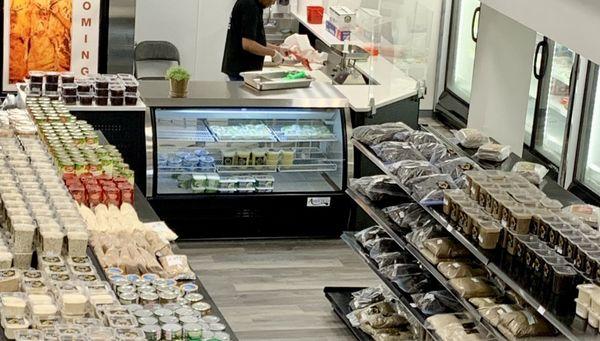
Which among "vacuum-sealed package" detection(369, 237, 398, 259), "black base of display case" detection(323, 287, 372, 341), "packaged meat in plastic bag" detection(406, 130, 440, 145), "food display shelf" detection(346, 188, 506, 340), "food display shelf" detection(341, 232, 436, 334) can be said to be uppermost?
"packaged meat in plastic bag" detection(406, 130, 440, 145)

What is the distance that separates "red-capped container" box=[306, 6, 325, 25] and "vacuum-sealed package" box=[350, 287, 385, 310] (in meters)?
4.91

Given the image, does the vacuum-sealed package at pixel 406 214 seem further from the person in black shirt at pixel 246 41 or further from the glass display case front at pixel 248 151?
the person in black shirt at pixel 246 41

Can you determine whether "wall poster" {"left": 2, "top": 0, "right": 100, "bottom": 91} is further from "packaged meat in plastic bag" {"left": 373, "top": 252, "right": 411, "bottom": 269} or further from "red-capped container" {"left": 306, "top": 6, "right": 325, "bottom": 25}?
"packaged meat in plastic bag" {"left": 373, "top": 252, "right": 411, "bottom": 269}

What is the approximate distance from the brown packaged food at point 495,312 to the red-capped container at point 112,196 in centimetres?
205

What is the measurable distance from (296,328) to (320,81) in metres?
3.10

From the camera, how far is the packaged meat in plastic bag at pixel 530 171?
664cm

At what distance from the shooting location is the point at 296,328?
791 cm

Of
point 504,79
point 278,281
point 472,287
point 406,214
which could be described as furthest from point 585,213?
point 504,79

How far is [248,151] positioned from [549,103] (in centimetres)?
352

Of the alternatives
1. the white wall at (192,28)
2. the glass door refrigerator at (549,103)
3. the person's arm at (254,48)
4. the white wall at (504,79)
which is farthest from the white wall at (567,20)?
the white wall at (192,28)

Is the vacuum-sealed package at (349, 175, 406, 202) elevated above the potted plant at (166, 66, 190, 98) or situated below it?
below

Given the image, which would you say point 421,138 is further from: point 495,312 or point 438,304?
point 495,312

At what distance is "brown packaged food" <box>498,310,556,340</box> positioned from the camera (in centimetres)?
573

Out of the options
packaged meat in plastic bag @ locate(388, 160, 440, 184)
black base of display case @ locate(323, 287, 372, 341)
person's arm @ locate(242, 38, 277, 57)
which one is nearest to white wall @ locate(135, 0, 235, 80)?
person's arm @ locate(242, 38, 277, 57)
